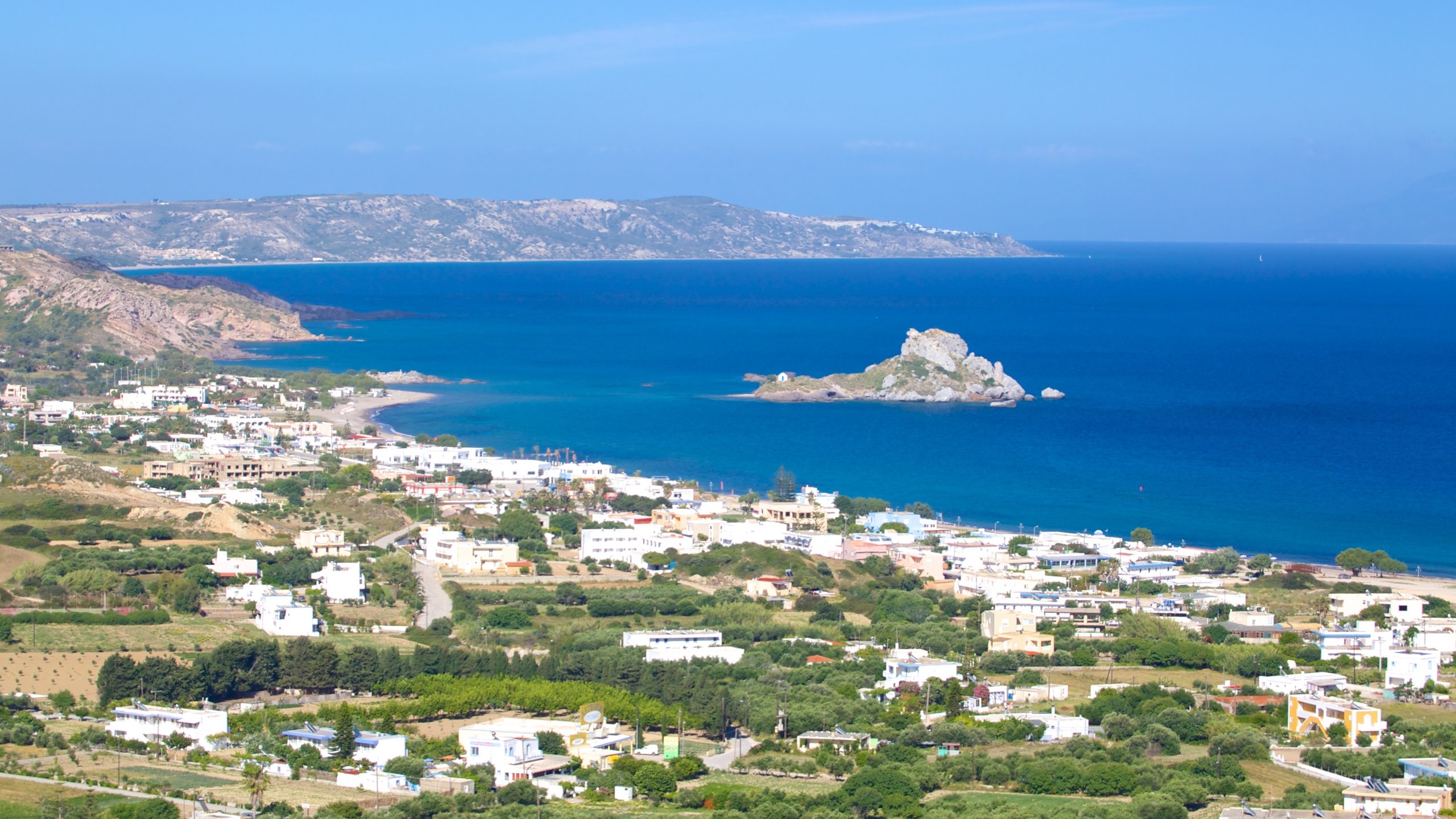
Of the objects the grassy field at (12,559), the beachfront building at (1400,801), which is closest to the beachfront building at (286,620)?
the grassy field at (12,559)

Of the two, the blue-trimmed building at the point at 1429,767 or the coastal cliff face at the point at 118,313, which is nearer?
the blue-trimmed building at the point at 1429,767

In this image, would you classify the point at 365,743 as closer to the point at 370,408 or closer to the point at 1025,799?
the point at 1025,799

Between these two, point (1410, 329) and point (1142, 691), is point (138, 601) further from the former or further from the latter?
point (1410, 329)

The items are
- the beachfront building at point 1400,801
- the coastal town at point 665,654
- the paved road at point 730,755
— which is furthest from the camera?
the paved road at point 730,755

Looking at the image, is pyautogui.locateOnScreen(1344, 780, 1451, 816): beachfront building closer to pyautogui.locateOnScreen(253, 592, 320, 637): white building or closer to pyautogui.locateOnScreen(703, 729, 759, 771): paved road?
pyautogui.locateOnScreen(703, 729, 759, 771): paved road

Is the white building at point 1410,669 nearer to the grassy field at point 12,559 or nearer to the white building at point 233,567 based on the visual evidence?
the white building at point 233,567

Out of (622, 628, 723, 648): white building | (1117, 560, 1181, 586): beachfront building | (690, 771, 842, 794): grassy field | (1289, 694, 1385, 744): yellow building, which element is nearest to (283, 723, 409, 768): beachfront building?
(690, 771, 842, 794): grassy field

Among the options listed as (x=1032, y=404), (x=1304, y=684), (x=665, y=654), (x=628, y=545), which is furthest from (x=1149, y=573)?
(x=1032, y=404)
